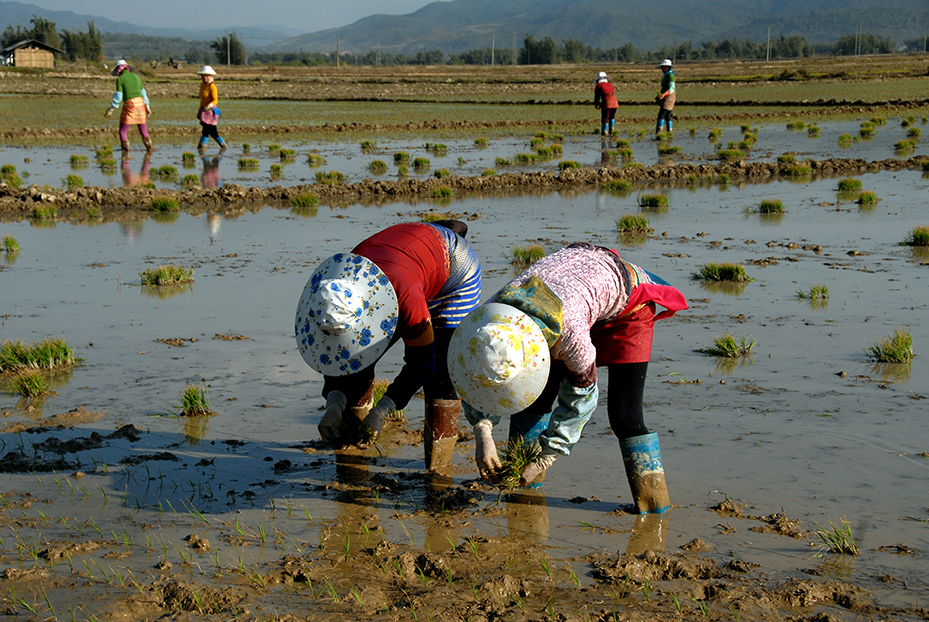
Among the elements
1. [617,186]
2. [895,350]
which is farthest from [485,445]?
[617,186]

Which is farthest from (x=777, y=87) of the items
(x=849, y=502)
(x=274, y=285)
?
(x=849, y=502)

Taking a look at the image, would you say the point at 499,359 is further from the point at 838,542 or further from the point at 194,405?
the point at 194,405

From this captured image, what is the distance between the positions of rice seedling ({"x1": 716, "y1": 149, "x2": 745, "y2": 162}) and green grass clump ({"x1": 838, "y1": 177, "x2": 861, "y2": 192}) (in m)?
3.86

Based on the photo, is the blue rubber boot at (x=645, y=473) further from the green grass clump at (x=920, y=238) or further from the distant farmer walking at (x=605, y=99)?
the distant farmer walking at (x=605, y=99)

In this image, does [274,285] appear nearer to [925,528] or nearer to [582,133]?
[925,528]

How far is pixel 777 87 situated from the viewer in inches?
1738

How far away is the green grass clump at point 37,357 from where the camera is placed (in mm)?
5488

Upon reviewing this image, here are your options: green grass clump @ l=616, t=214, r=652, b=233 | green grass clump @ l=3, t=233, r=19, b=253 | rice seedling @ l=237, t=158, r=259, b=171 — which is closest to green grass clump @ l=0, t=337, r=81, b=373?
green grass clump @ l=3, t=233, r=19, b=253

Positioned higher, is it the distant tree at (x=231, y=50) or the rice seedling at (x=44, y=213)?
the distant tree at (x=231, y=50)

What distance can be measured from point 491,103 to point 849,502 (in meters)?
33.9

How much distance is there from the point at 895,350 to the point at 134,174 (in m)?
12.7

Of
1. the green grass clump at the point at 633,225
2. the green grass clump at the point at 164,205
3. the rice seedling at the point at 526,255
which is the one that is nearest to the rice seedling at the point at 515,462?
the rice seedling at the point at 526,255

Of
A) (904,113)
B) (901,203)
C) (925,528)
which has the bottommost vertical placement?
(925,528)

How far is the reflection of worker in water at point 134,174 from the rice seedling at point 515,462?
36.2ft
